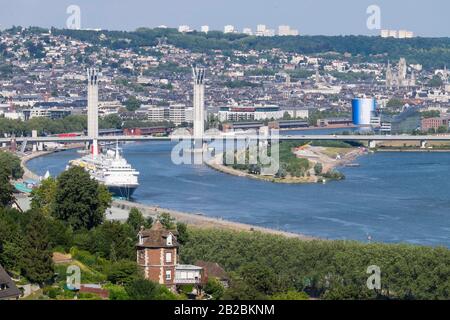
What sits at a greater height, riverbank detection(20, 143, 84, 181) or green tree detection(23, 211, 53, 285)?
green tree detection(23, 211, 53, 285)

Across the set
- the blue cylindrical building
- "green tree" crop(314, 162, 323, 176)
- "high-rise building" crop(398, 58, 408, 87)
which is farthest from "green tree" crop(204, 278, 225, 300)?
"high-rise building" crop(398, 58, 408, 87)

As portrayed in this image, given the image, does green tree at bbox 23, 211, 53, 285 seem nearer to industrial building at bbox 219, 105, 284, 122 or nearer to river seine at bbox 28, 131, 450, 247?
river seine at bbox 28, 131, 450, 247

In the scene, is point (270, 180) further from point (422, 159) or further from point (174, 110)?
point (174, 110)

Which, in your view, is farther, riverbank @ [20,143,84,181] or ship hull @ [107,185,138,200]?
riverbank @ [20,143,84,181]

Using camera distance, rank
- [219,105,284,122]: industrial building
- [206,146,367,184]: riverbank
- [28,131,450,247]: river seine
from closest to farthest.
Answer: [28,131,450,247]: river seine
[206,146,367,184]: riverbank
[219,105,284,122]: industrial building

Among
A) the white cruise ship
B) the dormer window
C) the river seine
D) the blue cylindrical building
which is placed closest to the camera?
the dormer window

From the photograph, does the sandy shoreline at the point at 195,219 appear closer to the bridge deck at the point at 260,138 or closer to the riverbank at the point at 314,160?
the riverbank at the point at 314,160

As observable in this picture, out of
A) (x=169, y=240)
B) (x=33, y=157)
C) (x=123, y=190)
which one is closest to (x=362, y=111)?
(x=33, y=157)

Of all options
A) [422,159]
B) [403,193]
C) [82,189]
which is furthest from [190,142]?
[82,189]
